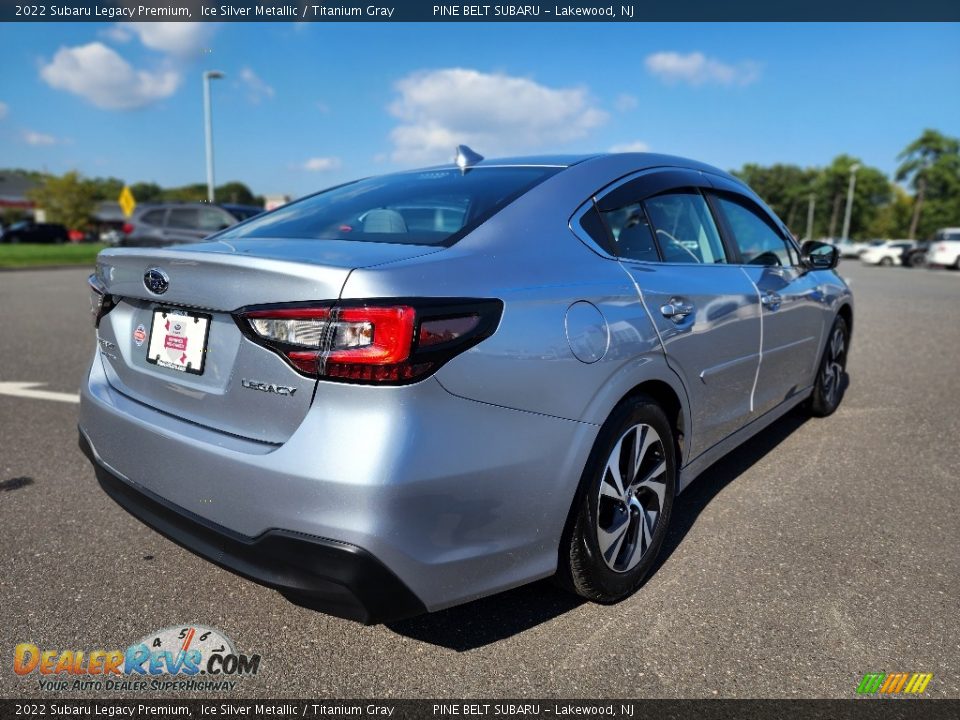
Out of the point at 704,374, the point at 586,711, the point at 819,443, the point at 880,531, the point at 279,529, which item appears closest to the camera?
the point at 279,529

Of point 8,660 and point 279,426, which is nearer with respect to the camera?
point 279,426

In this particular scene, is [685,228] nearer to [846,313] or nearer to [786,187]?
[846,313]

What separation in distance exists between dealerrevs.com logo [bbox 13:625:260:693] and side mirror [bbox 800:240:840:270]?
3.67 meters

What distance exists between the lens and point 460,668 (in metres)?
2.06

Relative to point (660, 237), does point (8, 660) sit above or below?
below

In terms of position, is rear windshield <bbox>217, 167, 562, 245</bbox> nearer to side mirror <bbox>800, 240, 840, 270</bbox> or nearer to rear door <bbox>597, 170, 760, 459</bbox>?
rear door <bbox>597, 170, 760, 459</bbox>

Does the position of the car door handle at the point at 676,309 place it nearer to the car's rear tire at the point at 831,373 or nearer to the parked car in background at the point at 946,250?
the car's rear tire at the point at 831,373

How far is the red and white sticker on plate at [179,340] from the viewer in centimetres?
199

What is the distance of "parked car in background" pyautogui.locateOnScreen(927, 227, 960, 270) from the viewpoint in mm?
28172

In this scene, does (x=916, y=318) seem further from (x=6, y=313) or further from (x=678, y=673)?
(x=6, y=313)

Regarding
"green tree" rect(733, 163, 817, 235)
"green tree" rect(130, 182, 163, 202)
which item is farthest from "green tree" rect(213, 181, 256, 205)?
"green tree" rect(733, 163, 817, 235)

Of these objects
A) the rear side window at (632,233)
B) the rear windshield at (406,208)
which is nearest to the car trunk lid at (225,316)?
the rear windshield at (406,208)

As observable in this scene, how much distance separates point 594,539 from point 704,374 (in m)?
0.91

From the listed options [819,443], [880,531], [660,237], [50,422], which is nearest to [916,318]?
[819,443]
